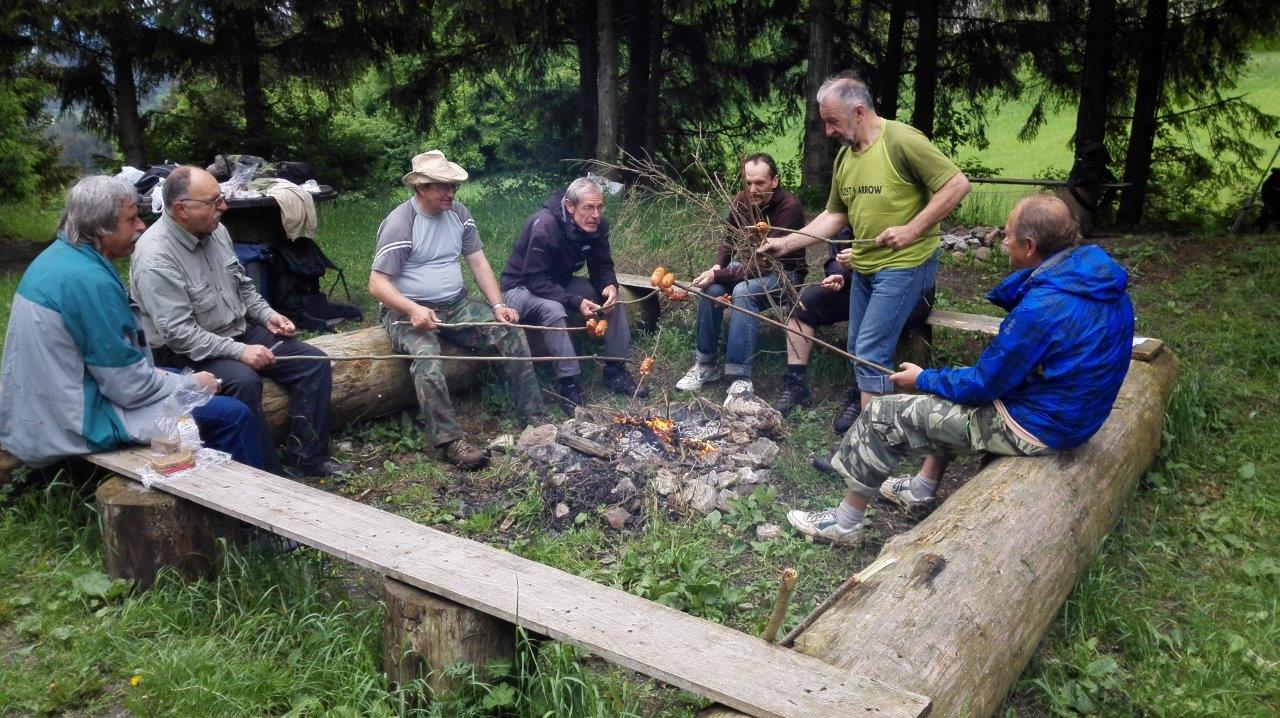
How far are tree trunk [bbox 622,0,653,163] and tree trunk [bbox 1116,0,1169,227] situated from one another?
20.3 feet

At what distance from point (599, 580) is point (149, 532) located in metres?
1.75

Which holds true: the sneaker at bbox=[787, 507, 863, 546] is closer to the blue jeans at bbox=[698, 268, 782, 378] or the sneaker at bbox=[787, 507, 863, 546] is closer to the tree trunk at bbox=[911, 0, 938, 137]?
the blue jeans at bbox=[698, 268, 782, 378]

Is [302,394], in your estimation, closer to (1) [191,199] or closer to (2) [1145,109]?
(1) [191,199]

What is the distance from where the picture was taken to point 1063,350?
3375 millimetres

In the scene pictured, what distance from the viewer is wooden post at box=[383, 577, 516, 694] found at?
2740 mm

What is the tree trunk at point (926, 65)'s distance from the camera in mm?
11364

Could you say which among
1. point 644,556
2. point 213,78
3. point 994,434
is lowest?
point 644,556

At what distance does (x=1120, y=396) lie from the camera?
Result: 4387mm

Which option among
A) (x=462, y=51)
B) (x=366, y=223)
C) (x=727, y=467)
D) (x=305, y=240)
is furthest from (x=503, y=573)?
(x=462, y=51)

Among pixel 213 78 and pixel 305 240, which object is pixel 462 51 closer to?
pixel 213 78

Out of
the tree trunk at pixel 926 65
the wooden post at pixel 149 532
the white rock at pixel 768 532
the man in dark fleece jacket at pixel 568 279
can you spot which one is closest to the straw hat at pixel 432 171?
the man in dark fleece jacket at pixel 568 279

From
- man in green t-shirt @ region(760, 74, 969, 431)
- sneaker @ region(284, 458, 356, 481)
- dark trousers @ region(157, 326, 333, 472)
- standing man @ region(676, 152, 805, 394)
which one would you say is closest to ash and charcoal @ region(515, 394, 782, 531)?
standing man @ region(676, 152, 805, 394)

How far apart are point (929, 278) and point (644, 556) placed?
2.33 meters

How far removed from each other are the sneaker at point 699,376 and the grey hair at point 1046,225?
2635 millimetres
